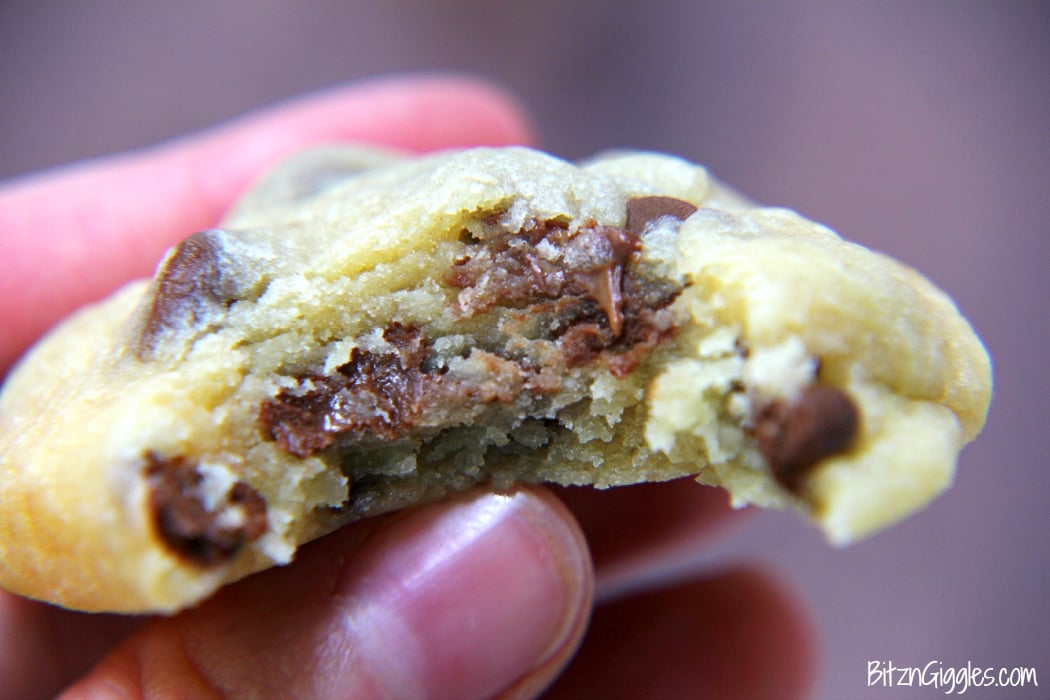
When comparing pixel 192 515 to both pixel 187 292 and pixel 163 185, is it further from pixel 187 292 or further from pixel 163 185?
pixel 163 185

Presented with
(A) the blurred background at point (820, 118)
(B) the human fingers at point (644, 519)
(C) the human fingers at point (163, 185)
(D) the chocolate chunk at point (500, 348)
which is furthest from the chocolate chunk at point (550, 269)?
(A) the blurred background at point (820, 118)

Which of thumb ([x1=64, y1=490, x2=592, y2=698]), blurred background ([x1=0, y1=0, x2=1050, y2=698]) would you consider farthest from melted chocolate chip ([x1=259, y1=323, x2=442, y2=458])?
blurred background ([x1=0, y1=0, x2=1050, y2=698])

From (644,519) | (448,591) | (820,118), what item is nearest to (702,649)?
(644,519)

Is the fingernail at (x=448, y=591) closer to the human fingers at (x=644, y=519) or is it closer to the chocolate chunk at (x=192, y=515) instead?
the chocolate chunk at (x=192, y=515)

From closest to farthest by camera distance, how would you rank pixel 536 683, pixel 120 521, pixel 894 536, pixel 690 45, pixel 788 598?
pixel 120 521, pixel 536 683, pixel 788 598, pixel 894 536, pixel 690 45

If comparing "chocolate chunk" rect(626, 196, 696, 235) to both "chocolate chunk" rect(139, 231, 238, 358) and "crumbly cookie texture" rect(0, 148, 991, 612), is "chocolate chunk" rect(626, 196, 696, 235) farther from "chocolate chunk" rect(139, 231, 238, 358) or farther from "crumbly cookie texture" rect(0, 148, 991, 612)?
"chocolate chunk" rect(139, 231, 238, 358)

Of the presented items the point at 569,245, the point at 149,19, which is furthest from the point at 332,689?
the point at 149,19

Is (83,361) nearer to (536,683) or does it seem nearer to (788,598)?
(536,683)
